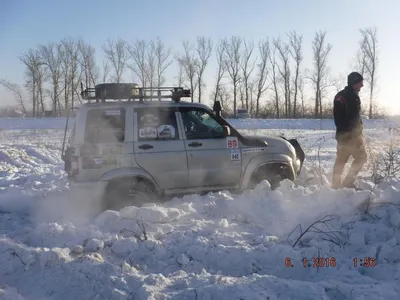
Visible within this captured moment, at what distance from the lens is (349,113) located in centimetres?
661

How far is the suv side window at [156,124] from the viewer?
19.6 feet

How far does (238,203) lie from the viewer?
5.41m

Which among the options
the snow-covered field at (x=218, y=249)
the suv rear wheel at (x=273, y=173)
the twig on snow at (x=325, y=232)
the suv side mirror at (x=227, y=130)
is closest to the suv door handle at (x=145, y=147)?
the snow-covered field at (x=218, y=249)

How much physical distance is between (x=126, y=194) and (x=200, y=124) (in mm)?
1643

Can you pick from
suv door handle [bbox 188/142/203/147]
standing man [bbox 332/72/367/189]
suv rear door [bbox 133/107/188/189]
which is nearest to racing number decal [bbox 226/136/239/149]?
suv door handle [bbox 188/142/203/147]

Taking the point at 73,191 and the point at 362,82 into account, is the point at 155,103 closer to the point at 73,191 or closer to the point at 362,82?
the point at 73,191

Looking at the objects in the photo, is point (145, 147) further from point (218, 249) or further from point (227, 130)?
point (218, 249)

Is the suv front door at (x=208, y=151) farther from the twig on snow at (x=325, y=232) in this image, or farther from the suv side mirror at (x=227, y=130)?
the twig on snow at (x=325, y=232)

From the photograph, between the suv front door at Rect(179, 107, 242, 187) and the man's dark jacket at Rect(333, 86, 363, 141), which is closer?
the suv front door at Rect(179, 107, 242, 187)

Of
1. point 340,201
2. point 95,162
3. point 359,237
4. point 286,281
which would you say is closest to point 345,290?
point 286,281

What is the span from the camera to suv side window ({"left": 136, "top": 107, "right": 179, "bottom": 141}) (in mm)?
5988

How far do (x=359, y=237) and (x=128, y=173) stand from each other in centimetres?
328
